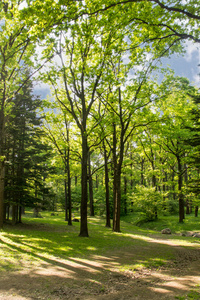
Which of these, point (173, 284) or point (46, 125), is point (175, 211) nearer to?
point (46, 125)

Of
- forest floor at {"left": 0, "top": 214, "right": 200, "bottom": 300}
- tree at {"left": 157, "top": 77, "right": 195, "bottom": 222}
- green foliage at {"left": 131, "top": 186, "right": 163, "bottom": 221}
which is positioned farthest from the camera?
green foliage at {"left": 131, "top": 186, "right": 163, "bottom": 221}

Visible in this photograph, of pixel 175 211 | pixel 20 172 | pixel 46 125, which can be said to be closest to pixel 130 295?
pixel 20 172

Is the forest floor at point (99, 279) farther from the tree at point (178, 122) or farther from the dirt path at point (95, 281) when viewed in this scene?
the tree at point (178, 122)

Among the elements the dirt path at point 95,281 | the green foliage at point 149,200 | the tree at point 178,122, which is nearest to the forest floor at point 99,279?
the dirt path at point 95,281

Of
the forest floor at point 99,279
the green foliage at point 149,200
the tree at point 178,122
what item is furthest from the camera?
the green foliage at point 149,200

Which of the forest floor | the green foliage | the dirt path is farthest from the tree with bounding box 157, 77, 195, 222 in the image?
the dirt path

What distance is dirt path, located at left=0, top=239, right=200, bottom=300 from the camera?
4527 millimetres

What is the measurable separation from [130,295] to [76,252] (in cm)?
445

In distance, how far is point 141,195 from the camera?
22453 mm

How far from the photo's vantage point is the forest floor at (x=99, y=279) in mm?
4512

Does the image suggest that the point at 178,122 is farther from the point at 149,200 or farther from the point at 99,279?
the point at 99,279

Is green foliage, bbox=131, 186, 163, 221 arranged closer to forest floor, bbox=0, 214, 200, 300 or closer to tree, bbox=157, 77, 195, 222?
tree, bbox=157, 77, 195, 222

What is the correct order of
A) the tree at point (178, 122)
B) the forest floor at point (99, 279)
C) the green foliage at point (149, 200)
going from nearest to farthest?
the forest floor at point (99, 279) < the tree at point (178, 122) < the green foliage at point (149, 200)

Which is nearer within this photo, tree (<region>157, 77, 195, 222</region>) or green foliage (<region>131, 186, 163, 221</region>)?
tree (<region>157, 77, 195, 222</region>)
